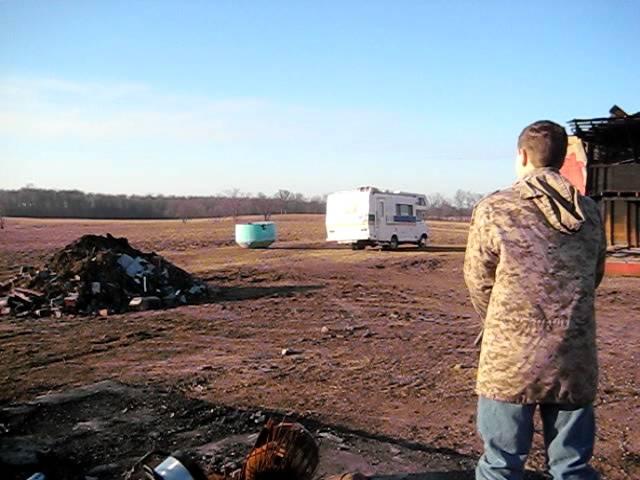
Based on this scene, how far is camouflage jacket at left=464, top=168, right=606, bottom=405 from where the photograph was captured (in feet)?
9.04

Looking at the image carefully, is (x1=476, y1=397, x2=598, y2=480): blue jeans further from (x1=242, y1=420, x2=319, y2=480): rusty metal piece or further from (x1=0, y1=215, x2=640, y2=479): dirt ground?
(x1=0, y1=215, x2=640, y2=479): dirt ground

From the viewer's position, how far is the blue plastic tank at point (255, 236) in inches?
1284

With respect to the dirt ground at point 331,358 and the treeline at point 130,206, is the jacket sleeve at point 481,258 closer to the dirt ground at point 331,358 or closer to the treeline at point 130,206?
the dirt ground at point 331,358

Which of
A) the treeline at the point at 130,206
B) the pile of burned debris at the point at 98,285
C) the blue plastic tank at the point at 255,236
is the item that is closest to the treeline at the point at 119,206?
the treeline at the point at 130,206

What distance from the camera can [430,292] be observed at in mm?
16031

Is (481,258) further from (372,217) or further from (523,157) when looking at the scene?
(372,217)

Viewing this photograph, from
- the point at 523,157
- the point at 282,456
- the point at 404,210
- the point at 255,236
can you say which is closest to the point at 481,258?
the point at 523,157

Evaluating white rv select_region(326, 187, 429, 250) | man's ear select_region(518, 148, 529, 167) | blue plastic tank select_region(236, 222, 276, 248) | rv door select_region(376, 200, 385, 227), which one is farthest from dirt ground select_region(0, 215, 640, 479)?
blue plastic tank select_region(236, 222, 276, 248)

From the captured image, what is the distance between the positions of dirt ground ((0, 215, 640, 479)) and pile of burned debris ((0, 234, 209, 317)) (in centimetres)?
70

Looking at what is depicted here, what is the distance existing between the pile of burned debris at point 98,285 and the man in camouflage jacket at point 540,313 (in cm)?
1177

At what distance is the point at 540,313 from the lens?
2.77 m

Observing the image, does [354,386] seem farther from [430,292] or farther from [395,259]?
[395,259]

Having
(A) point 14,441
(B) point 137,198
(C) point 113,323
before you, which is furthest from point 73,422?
(B) point 137,198

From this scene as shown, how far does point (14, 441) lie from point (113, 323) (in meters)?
7.11
